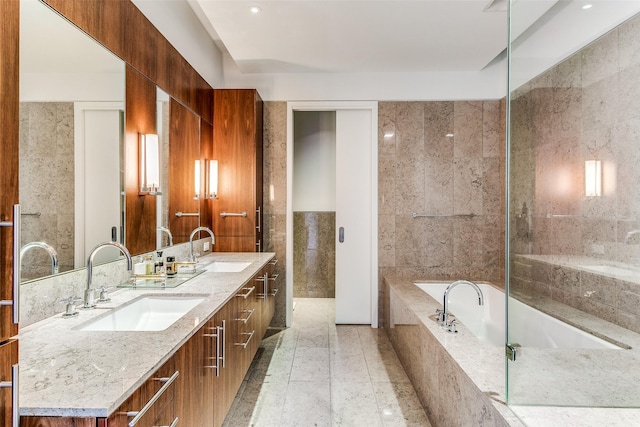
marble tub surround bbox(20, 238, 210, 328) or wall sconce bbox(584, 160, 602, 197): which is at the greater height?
wall sconce bbox(584, 160, 602, 197)

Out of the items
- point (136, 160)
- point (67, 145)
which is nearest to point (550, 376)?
point (67, 145)

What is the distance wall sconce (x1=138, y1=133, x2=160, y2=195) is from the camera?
221cm

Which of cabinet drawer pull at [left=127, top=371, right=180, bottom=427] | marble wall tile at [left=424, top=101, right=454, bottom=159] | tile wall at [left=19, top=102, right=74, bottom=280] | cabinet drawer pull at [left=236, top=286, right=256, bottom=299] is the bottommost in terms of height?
cabinet drawer pull at [left=127, top=371, right=180, bottom=427]

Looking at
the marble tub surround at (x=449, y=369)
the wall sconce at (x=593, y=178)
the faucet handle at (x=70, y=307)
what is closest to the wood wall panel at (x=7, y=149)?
the faucet handle at (x=70, y=307)

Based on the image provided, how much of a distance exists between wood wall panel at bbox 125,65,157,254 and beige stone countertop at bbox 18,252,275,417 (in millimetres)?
587

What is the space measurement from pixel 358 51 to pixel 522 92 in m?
2.26

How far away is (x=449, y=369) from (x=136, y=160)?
210cm

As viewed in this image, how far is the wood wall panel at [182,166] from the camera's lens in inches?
107

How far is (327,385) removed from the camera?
261 cm

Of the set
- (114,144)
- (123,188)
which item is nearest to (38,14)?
(114,144)

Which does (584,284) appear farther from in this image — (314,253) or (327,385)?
(314,253)

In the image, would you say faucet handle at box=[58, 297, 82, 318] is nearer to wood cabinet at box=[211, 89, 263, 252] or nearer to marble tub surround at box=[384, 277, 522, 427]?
marble tub surround at box=[384, 277, 522, 427]

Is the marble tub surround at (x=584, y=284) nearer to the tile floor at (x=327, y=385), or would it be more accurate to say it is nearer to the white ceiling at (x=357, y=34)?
the tile floor at (x=327, y=385)

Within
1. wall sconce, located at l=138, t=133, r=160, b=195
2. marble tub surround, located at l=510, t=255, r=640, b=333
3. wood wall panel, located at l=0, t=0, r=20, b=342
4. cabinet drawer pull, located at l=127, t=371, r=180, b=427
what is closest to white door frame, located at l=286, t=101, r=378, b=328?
wall sconce, located at l=138, t=133, r=160, b=195
